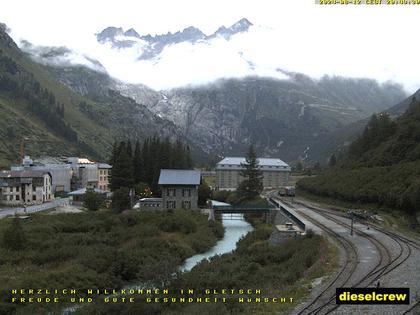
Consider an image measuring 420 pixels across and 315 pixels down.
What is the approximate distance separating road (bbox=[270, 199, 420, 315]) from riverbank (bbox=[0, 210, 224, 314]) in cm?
1364

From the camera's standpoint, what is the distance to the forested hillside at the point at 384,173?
70438 millimetres

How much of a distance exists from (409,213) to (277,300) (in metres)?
45.7

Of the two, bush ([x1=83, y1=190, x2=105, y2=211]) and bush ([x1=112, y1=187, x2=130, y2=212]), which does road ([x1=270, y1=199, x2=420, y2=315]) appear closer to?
bush ([x1=112, y1=187, x2=130, y2=212])

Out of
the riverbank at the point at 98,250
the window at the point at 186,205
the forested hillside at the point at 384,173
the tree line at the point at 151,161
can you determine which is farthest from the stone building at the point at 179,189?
the forested hillside at the point at 384,173

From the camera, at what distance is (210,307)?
2806cm

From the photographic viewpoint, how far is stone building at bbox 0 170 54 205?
112 metres

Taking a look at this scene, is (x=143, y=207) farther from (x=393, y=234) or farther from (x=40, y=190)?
(x=393, y=234)

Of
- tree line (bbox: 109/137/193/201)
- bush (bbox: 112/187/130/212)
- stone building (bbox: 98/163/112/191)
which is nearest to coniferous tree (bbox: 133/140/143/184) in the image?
tree line (bbox: 109/137/193/201)

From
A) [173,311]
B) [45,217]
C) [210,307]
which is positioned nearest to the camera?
[210,307]

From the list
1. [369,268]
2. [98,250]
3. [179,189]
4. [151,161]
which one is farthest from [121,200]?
[369,268]

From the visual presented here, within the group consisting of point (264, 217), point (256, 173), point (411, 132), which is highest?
point (411, 132)

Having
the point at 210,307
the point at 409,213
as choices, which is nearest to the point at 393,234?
the point at 409,213

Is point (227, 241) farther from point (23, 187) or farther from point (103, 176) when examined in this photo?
point (103, 176)

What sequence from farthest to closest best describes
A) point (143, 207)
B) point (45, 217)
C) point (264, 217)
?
point (264, 217)
point (143, 207)
point (45, 217)
